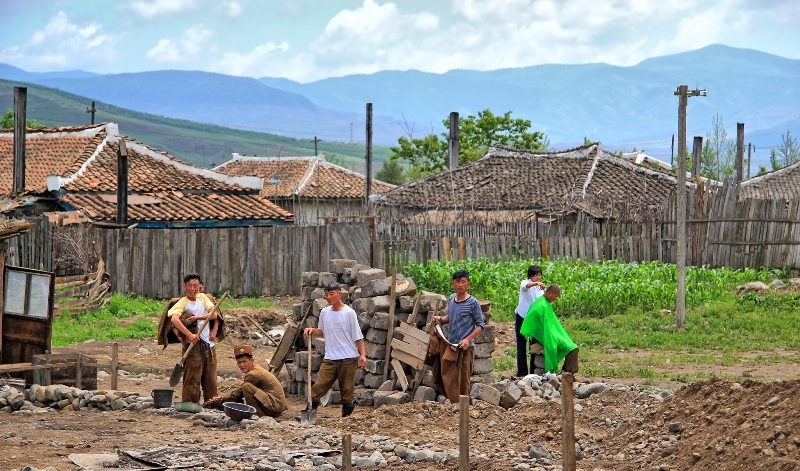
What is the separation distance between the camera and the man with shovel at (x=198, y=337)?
1262cm

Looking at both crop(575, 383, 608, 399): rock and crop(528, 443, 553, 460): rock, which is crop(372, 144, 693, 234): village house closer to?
crop(575, 383, 608, 399): rock

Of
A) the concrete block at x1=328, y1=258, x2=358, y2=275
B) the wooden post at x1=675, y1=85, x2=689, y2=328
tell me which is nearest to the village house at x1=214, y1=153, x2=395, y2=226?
the wooden post at x1=675, y1=85, x2=689, y2=328

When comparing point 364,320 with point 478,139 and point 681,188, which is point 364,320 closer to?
point 681,188

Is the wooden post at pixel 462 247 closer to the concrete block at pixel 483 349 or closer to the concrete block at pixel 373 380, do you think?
the concrete block at pixel 373 380

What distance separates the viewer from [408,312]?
1405 cm

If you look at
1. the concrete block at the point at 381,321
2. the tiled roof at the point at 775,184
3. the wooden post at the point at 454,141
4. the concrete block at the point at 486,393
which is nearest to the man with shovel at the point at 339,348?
the concrete block at the point at 381,321

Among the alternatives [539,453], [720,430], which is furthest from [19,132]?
[720,430]

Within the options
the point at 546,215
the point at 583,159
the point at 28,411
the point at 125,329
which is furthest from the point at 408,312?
the point at 583,159

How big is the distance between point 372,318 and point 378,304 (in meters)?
0.20

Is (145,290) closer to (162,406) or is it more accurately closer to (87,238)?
(87,238)

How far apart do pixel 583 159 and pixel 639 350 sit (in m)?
25.5

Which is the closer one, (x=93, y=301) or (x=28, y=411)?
(x=28, y=411)

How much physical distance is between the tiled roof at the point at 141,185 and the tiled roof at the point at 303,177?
48.7 ft

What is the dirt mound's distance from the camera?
333 inches
